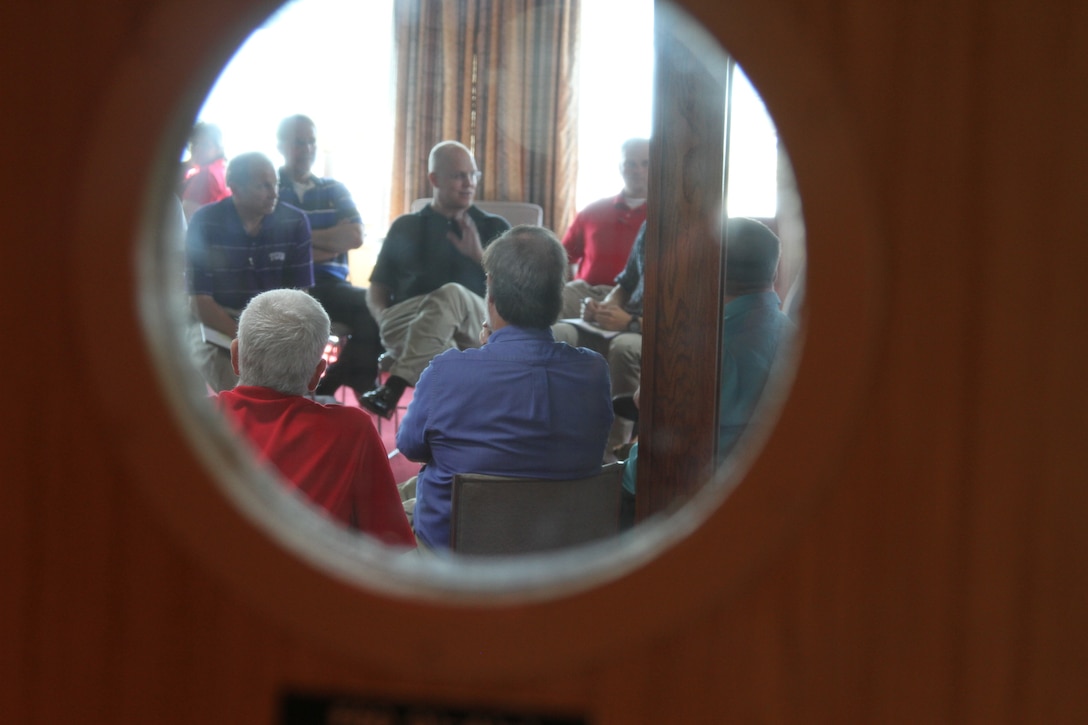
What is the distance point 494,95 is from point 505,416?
4059 millimetres

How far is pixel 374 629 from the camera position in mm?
436

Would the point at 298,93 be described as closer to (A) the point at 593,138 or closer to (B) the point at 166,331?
(A) the point at 593,138

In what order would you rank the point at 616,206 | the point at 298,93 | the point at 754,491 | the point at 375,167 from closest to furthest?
the point at 754,491 < the point at 616,206 < the point at 298,93 < the point at 375,167

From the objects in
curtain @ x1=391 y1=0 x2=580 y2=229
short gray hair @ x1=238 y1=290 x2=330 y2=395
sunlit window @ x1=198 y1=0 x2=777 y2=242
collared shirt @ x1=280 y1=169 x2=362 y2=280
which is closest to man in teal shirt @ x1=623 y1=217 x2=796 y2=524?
short gray hair @ x1=238 y1=290 x2=330 y2=395

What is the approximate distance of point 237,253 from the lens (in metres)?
2.79

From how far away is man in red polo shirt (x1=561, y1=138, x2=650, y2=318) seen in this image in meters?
3.25

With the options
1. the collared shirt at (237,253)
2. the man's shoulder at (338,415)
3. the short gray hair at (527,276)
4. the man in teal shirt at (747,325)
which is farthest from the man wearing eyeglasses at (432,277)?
the man's shoulder at (338,415)

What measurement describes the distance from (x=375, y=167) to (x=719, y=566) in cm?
514

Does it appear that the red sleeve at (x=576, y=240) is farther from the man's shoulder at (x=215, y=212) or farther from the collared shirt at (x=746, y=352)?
the collared shirt at (x=746, y=352)

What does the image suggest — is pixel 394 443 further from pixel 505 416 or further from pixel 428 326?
pixel 505 416

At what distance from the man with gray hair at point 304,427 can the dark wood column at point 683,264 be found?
41cm

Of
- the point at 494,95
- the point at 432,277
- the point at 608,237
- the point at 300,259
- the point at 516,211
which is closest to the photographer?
the point at 300,259

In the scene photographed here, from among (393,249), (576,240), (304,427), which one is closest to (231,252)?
(393,249)

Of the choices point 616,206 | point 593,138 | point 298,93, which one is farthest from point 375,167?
point 616,206
